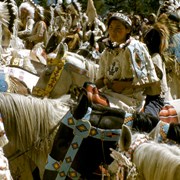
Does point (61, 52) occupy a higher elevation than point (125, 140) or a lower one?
lower

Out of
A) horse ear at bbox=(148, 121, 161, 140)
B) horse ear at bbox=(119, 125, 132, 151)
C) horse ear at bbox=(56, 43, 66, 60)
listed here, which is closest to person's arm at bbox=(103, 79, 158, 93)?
horse ear at bbox=(56, 43, 66, 60)

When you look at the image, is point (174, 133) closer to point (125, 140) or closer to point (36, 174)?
point (125, 140)

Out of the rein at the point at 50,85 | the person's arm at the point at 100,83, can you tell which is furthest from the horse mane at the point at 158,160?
the rein at the point at 50,85

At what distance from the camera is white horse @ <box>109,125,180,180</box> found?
3578 millimetres

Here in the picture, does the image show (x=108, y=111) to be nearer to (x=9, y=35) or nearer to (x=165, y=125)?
(x=165, y=125)

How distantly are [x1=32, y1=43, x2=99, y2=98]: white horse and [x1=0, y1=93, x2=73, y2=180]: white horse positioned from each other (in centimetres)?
109

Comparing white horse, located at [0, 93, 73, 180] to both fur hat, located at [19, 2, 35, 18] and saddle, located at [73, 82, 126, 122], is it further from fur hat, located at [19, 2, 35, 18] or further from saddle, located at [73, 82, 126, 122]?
fur hat, located at [19, 2, 35, 18]

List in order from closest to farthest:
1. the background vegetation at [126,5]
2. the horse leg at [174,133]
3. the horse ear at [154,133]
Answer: the horse leg at [174,133] < the horse ear at [154,133] < the background vegetation at [126,5]

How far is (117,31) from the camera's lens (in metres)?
5.93

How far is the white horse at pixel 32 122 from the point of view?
5.64m

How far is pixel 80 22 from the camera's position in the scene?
59.3 ft

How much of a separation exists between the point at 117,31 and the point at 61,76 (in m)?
1.25

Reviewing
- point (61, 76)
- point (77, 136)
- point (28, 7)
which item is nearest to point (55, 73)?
point (61, 76)

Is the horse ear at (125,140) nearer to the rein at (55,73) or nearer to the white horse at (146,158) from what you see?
the white horse at (146,158)
